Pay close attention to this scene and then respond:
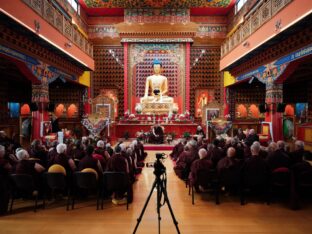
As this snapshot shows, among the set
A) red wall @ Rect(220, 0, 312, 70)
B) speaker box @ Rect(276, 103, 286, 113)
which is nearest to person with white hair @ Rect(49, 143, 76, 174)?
red wall @ Rect(220, 0, 312, 70)

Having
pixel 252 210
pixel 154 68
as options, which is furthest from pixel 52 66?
pixel 252 210

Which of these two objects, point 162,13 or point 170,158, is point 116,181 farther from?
point 162,13

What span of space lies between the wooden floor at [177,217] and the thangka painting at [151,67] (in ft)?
44.0

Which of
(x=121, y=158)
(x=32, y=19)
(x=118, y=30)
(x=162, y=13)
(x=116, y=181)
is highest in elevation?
(x=162, y=13)

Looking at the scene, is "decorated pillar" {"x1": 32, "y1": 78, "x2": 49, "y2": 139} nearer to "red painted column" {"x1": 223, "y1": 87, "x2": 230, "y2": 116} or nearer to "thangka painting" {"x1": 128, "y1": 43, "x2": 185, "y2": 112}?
"thangka painting" {"x1": 128, "y1": 43, "x2": 185, "y2": 112}

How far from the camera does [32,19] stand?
875 centimetres

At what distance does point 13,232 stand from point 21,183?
2.93ft

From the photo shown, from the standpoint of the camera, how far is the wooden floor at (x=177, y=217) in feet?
12.9

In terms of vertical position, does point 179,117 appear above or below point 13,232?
above

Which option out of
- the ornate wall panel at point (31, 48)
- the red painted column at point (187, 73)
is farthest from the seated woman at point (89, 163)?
the red painted column at point (187, 73)

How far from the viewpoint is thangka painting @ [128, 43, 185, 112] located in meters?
18.4

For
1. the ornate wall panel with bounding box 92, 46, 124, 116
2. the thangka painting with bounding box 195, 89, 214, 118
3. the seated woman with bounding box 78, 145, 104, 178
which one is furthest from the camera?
the ornate wall panel with bounding box 92, 46, 124, 116

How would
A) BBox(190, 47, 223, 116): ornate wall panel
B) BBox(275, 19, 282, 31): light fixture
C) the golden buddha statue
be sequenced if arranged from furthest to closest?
BBox(190, 47, 223, 116): ornate wall panel < the golden buddha statue < BBox(275, 19, 282, 31): light fixture

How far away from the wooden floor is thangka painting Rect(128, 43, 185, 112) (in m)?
13.4
